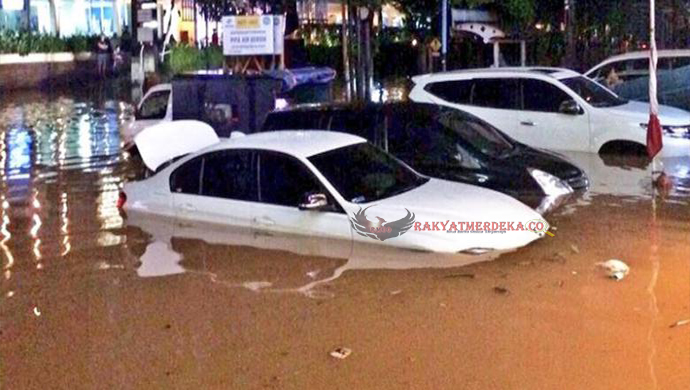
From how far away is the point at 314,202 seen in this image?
9.65 metres

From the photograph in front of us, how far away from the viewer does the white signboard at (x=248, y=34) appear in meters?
20.1

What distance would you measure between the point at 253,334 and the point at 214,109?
10337 mm

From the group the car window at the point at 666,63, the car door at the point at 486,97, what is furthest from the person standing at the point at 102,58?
the car door at the point at 486,97

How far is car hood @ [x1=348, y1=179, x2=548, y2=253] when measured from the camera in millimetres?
9328

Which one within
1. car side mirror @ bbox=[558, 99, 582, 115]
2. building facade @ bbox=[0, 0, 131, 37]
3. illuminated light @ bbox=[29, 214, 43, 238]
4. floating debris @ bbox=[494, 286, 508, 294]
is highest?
building facade @ bbox=[0, 0, 131, 37]

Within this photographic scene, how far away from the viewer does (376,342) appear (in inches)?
295

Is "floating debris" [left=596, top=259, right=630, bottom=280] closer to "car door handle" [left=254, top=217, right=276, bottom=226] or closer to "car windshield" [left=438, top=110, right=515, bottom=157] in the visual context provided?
"car windshield" [left=438, top=110, right=515, bottom=157]

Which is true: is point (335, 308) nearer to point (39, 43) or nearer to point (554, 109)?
point (554, 109)

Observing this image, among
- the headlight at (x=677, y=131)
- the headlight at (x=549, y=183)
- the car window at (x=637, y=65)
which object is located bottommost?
the headlight at (x=549, y=183)

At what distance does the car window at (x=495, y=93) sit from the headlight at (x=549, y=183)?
4.85 meters

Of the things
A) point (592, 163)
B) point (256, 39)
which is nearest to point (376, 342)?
point (592, 163)

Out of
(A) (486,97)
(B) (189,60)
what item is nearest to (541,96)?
(A) (486,97)

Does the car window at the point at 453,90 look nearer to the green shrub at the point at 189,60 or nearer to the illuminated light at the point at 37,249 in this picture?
the illuminated light at the point at 37,249

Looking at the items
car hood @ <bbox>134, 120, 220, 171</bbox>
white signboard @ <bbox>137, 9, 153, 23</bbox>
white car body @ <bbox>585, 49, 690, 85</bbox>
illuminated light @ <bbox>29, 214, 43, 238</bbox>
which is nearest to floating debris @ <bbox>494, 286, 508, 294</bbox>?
car hood @ <bbox>134, 120, 220, 171</bbox>
